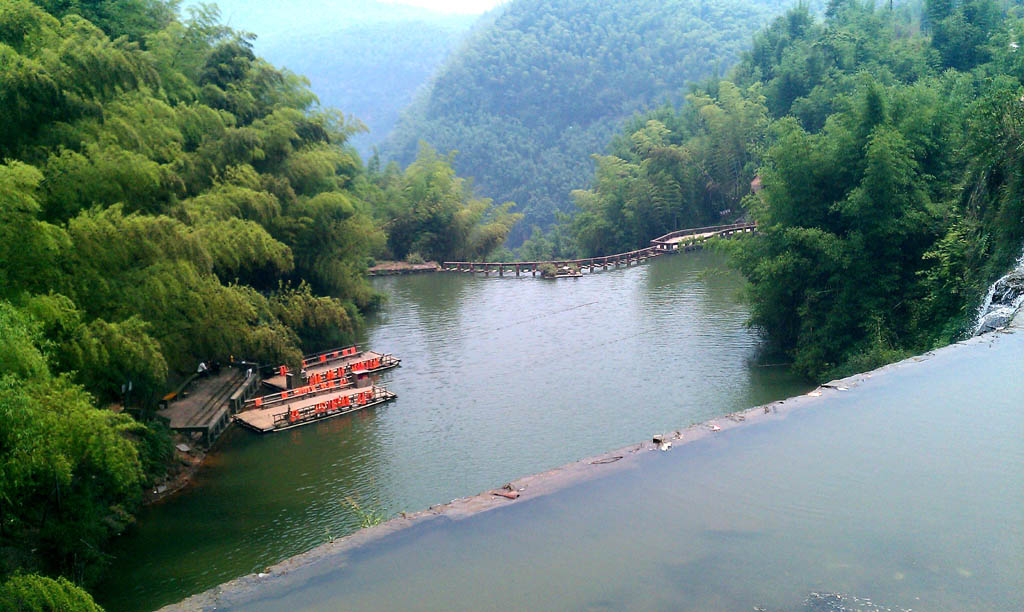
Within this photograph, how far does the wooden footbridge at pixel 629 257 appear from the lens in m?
34.3

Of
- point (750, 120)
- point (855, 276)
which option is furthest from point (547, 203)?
point (855, 276)

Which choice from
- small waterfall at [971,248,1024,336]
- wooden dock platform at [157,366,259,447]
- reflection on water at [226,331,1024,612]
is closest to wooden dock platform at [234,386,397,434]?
wooden dock platform at [157,366,259,447]

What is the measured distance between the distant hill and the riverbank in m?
108

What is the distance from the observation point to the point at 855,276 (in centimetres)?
1723

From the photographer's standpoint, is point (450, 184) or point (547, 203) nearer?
point (450, 184)

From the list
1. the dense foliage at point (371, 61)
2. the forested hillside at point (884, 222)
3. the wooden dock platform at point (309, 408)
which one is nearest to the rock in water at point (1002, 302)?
the forested hillside at point (884, 222)

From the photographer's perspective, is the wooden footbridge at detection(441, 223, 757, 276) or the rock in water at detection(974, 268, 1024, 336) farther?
the wooden footbridge at detection(441, 223, 757, 276)

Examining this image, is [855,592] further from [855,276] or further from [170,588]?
[855,276]

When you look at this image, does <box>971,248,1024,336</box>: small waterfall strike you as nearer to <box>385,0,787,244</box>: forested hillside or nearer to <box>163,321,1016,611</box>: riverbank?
<box>163,321,1016,611</box>: riverbank

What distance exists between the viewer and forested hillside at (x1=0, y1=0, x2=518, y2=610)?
31.0ft

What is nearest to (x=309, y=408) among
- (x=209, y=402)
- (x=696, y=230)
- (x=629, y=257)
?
(x=209, y=402)

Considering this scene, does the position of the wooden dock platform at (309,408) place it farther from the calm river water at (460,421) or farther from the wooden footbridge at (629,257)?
the wooden footbridge at (629,257)

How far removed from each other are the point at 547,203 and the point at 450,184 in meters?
36.0

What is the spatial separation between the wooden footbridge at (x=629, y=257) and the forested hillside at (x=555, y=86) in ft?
119
